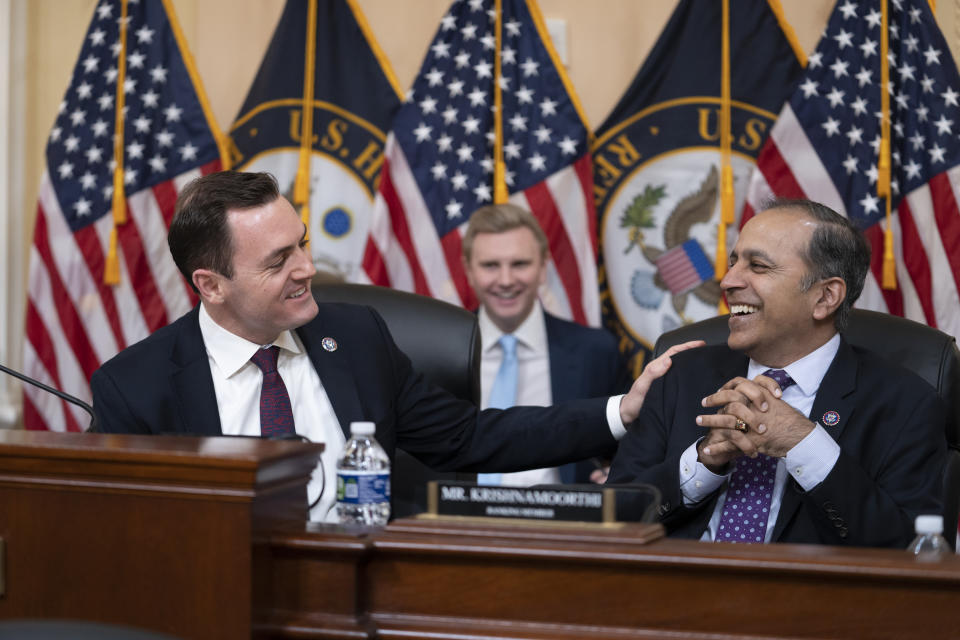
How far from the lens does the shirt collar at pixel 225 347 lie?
2520 millimetres

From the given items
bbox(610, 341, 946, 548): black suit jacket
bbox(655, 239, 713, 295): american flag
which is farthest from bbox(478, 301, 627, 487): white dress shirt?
bbox(610, 341, 946, 548): black suit jacket

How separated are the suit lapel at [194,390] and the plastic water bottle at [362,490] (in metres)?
0.49

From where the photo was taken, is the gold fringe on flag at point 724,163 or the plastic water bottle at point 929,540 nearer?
the plastic water bottle at point 929,540

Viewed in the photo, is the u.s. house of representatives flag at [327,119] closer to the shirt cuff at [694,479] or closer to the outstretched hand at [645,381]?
the outstretched hand at [645,381]

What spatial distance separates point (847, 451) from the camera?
2.31 metres

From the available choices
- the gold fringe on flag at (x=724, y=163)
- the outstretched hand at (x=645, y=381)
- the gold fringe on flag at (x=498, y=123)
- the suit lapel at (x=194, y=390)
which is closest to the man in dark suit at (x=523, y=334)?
the gold fringe on flag at (x=498, y=123)

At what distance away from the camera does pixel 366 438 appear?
6.61ft

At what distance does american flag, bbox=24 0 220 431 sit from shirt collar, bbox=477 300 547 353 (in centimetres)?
→ 143

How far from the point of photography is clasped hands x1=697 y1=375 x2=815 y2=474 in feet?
7.13

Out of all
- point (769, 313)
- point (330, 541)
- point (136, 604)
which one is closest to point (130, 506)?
point (136, 604)

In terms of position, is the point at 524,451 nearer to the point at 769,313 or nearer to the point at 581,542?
the point at 769,313

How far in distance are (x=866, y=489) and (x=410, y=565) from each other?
3.26ft

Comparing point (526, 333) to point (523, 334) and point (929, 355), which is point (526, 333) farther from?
point (929, 355)

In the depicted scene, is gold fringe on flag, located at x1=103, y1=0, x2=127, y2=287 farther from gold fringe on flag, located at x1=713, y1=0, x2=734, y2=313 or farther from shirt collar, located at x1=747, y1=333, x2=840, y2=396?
shirt collar, located at x1=747, y1=333, x2=840, y2=396
